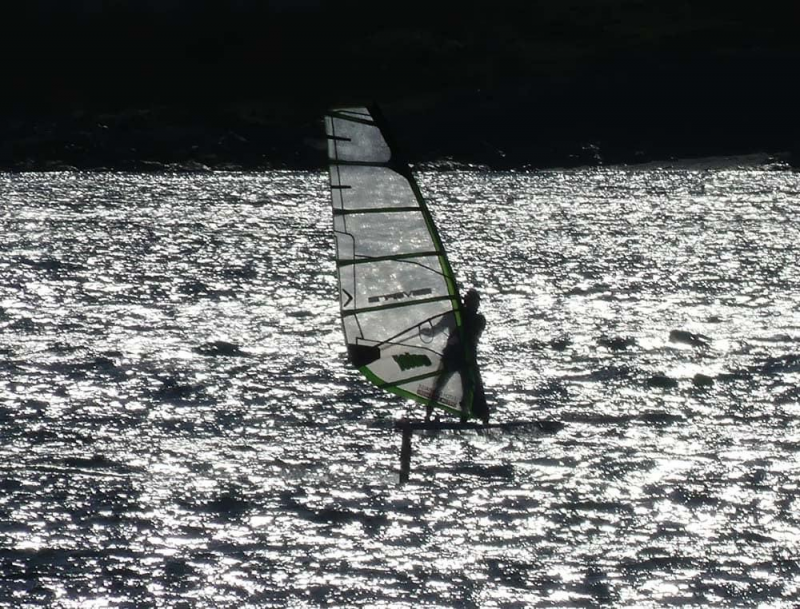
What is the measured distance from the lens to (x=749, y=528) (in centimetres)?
1939

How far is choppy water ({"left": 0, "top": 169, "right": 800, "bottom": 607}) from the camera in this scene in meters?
18.0

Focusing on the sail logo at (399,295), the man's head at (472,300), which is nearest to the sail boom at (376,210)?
the sail logo at (399,295)

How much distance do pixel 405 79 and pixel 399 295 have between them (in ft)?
148

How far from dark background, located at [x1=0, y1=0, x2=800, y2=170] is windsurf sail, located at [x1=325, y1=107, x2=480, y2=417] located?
116 feet

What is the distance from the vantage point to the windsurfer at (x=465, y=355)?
2094 centimetres

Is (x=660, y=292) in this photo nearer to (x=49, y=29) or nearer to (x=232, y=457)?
(x=232, y=457)

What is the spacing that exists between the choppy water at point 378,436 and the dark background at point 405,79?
1512 centimetres

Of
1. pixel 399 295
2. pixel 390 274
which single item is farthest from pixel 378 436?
pixel 390 274

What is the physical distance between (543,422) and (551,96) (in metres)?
39.4

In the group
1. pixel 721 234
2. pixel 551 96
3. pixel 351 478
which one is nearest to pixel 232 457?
pixel 351 478

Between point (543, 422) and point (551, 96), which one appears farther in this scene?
point (551, 96)

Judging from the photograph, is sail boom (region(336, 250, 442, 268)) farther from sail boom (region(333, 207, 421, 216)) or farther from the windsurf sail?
sail boom (region(333, 207, 421, 216))

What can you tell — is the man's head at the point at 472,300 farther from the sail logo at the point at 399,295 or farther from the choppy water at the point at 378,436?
the choppy water at the point at 378,436

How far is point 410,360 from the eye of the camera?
→ 2119 cm
